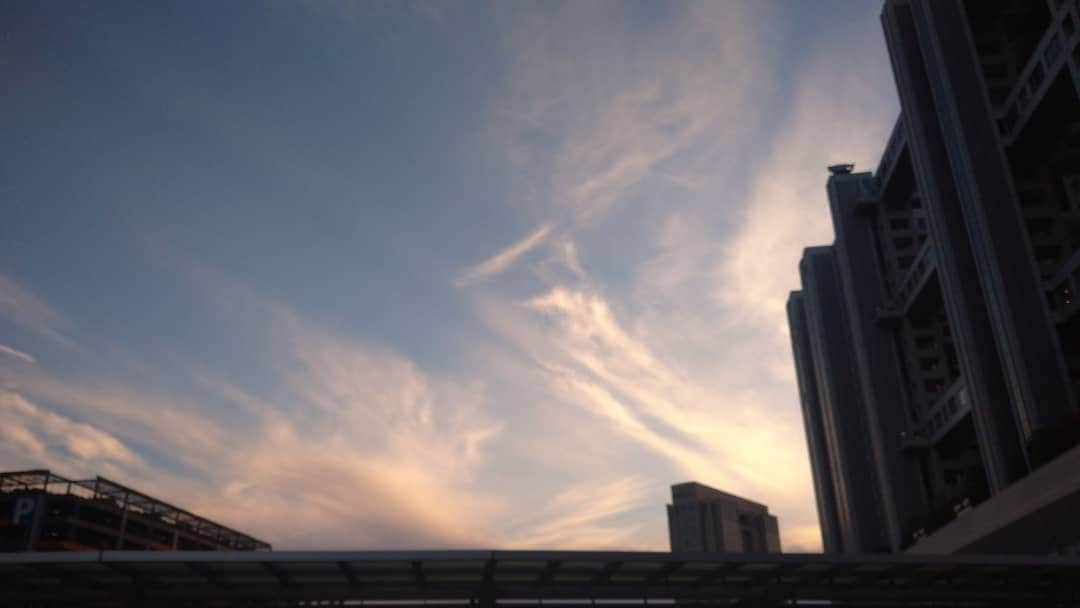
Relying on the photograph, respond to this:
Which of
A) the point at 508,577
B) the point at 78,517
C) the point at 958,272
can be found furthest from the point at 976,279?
the point at 78,517

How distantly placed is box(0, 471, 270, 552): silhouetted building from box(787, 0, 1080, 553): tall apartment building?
101879 millimetres

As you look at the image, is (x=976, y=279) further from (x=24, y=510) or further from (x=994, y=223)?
(x=24, y=510)

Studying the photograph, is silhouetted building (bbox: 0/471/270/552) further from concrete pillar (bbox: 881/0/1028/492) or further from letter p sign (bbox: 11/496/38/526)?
concrete pillar (bbox: 881/0/1028/492)

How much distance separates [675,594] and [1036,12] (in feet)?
210

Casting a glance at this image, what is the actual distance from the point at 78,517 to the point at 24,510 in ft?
22.2

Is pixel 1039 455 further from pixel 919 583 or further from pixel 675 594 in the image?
pixel 675 594

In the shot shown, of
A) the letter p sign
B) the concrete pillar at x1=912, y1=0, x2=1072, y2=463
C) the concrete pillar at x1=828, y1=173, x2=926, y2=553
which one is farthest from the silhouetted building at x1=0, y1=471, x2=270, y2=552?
the concrete pillar at x1=912, y1=0, x2=1072, y2=463

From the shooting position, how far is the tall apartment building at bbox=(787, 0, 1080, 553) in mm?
57125

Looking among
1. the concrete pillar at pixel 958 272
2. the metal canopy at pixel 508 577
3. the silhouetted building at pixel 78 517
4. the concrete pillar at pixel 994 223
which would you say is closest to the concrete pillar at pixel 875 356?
the concrete pillar at pixel 958 272

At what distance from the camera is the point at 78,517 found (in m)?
121

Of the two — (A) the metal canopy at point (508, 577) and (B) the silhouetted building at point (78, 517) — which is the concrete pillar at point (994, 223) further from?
(B) the silhouetted building at point (78, 517)

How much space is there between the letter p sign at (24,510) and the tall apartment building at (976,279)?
105 metres

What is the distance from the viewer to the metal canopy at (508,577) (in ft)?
79.6

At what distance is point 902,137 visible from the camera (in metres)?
84.9
